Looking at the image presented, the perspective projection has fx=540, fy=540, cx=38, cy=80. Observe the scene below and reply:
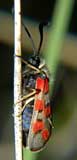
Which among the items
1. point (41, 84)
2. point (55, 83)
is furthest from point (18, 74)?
point (55, 83)

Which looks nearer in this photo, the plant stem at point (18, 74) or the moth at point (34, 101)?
the plant stem at point (18, 74)

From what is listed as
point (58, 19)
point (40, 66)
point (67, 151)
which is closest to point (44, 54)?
point (58, 19)

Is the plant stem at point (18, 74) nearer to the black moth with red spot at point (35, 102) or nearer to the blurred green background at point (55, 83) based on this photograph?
the black moth with red spot at point (35, 102)

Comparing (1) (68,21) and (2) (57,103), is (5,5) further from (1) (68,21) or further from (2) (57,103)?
(2) (57,103)

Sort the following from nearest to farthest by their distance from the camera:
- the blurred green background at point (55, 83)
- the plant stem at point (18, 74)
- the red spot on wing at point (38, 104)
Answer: the plant stem at point (18, 74)
the red spot on wing at point (38, 104)
the blurred green background at point (55, 83)

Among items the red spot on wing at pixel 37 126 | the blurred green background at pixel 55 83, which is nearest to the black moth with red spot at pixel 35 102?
the red spot on wing at pixel 37 126

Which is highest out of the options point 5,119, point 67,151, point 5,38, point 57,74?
point 5,38
